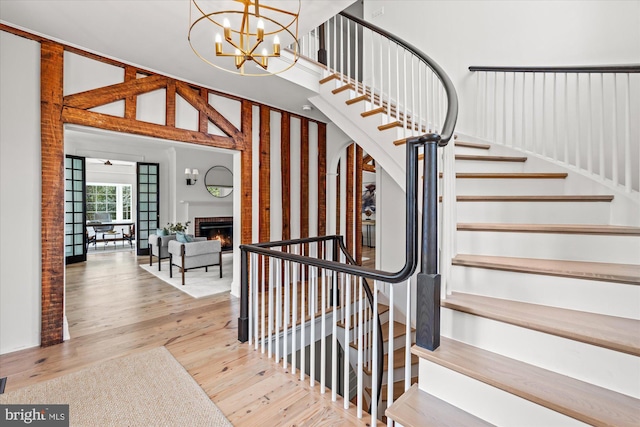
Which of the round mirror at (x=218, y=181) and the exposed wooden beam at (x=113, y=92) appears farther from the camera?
the round mirror at (x=218, y=181)

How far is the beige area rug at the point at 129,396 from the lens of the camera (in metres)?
1.68

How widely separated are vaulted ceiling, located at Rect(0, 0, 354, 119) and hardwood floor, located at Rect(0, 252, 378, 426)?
8.74 ft

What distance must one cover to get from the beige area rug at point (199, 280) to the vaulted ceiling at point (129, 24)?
2854mm

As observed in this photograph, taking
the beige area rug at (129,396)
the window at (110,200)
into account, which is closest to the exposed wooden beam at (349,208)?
the beige area rug at (129,396)

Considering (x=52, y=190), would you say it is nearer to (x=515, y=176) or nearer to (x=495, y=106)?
(x=515, y=176)

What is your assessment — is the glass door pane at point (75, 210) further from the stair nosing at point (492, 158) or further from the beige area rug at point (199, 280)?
the stair nosing at point (492, 158)

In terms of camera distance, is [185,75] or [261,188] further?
[261,188]

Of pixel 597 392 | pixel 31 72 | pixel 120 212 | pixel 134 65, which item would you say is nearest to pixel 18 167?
pixel 31 72

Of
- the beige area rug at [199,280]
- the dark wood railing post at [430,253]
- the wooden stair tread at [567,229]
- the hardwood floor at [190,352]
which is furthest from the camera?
the beige area rug at [199,280]

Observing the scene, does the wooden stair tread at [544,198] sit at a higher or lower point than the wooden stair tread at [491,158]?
lower

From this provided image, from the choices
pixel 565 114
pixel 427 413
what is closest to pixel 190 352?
pixel 427 413

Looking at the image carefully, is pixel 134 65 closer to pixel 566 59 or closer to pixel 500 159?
pixel 500 159

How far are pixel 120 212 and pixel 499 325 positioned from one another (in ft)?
40.6

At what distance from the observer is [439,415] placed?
4.19 feet
